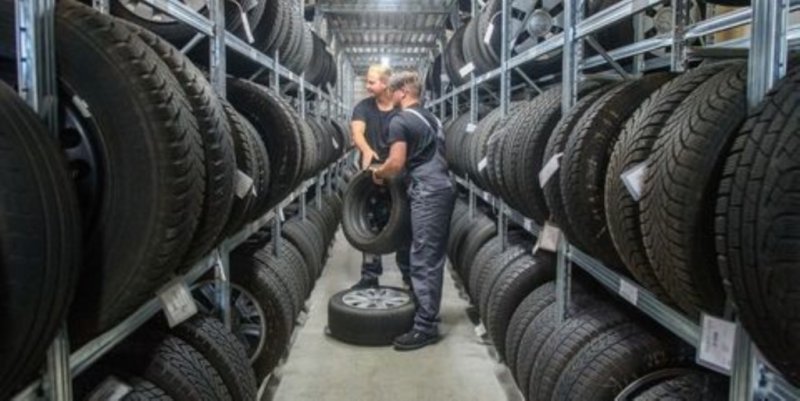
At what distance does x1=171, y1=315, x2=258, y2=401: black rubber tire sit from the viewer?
2457 mm

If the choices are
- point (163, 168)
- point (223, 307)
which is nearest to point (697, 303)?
point (163, 168)

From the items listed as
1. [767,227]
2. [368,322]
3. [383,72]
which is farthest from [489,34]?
[767,227]

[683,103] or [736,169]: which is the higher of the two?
[683,103]

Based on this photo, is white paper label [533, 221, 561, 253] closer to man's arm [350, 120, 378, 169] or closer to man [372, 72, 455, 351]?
man [372, 72, 455, 351]

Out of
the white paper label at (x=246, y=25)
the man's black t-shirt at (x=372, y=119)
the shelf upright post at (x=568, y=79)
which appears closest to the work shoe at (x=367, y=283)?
the man's black t-shirt at (x=372, y=119)

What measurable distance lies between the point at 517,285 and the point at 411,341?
1.29m

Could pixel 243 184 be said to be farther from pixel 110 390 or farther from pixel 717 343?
pixel 717 343

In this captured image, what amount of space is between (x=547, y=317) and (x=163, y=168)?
2.13 metres

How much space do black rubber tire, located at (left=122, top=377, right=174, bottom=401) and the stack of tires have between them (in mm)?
1433

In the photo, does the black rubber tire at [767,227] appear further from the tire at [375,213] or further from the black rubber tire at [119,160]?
the tire at [375,213]

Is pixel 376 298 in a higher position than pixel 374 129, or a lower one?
lower

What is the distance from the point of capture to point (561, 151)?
2.65m

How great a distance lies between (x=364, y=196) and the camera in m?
5.94

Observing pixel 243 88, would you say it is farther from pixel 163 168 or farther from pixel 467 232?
pixel 467 232
